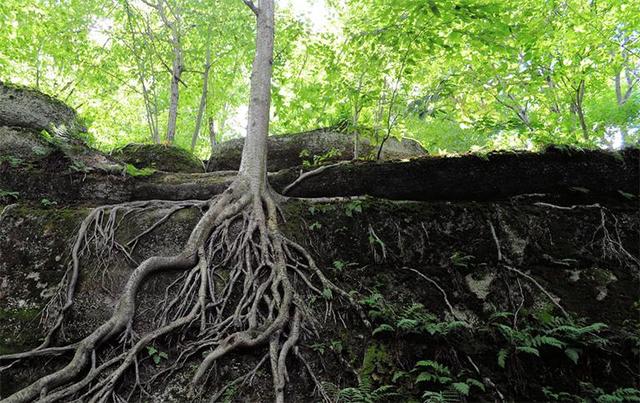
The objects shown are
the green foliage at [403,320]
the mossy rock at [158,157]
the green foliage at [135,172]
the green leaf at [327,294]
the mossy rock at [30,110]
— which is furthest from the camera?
the mossy rock at [158,157]

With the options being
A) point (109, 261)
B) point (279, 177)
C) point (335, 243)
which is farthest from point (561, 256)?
point (109, 261)

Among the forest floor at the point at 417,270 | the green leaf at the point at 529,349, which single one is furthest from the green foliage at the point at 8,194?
the green leaf at the point at 529,349

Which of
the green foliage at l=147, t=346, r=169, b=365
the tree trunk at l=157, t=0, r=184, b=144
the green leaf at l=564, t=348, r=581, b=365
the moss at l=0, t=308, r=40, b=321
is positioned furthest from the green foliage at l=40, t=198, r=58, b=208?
the green leaf at l=564, t=348, r=581, b=365

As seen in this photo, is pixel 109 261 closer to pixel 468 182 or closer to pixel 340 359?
pixel 340 359

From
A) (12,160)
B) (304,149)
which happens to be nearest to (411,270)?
(304,149)

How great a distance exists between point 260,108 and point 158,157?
140 inches

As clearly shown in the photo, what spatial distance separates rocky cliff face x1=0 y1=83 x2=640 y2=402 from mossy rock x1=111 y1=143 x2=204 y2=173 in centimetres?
155

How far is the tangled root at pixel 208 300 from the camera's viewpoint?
3.07 m

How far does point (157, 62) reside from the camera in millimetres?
12312

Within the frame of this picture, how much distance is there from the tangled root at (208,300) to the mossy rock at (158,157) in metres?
2.84

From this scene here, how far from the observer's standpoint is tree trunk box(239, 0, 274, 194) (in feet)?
17.7

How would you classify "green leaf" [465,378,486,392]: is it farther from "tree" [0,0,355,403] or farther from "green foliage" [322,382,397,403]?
"tree" [0,0,355,403]

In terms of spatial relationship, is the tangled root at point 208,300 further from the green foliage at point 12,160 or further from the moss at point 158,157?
the moss at point 158,157

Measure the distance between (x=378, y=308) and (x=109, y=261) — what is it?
3.41 m
